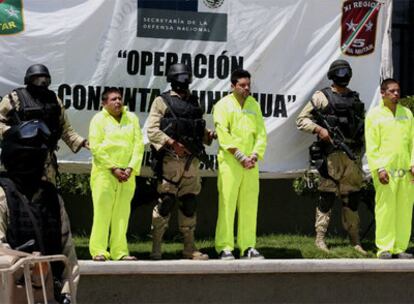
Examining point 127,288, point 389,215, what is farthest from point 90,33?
point 389,215

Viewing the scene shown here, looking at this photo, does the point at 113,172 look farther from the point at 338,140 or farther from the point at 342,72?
the point at 342,72

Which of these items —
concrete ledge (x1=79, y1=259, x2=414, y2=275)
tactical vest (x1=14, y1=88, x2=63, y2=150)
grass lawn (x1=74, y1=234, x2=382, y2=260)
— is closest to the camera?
concrete ledge (x1=79, y1=259, x2=414, y2=275)

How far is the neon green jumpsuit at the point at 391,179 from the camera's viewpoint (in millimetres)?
9289

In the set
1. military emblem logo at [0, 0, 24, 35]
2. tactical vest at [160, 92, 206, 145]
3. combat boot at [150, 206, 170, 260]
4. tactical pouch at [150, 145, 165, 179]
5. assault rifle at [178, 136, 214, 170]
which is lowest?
combat boot at [150, 206, 170, 260]

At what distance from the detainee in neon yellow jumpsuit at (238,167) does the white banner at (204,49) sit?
0.77m

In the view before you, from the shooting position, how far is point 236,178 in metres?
9.12

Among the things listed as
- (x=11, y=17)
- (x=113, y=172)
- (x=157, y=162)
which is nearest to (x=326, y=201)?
(x=157, y=162)

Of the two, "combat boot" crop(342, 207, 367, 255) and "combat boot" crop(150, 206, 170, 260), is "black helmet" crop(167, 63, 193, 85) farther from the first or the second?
"combat boot" crop(342, 207, 367, 255)

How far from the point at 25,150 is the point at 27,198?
26cm

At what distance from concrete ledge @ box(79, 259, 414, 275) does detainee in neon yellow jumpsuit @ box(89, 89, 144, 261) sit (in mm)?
314

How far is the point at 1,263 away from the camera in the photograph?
424 centimetres

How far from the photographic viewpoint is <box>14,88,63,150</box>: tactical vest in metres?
8.65

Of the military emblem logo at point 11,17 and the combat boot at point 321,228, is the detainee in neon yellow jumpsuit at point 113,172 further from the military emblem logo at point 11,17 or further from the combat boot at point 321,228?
the combat boot at point 321,228

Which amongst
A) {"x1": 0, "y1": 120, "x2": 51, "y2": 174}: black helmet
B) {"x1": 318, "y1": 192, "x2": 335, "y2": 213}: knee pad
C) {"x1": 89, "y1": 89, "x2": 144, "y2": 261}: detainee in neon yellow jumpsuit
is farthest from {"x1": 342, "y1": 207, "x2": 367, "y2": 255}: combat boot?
{"x1": 0, "y1": 120, "x2": 51, "y2": 174}: black helmet
